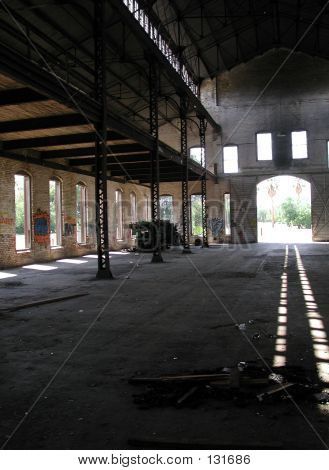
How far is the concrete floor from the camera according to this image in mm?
3230

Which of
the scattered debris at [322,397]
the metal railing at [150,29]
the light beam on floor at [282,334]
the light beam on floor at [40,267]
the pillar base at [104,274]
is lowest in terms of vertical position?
the light beam on floor at [282,334]

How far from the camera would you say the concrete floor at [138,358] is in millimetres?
3230

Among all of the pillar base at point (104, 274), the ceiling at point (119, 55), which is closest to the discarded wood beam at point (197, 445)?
the ceiling at point (119, 55)

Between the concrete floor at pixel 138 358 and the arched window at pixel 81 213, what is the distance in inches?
465

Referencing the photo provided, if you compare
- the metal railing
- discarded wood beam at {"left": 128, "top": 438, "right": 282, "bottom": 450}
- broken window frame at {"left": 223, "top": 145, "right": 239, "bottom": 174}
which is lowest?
discarded wood beam at {"left": 128, "top": 438, "right": 282, "bottom": 450}

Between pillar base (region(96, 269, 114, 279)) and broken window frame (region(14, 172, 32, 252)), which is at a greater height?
broken window frame (region(14, 172, 32, 252))

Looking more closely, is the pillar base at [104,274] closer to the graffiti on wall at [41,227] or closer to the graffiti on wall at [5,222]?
the graffiti on wall at [5,222]

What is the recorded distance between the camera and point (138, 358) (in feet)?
17.0

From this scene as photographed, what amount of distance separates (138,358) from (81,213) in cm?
1865

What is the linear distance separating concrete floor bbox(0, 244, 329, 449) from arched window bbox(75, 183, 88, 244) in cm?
1182

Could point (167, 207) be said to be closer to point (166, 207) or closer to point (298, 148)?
point (166, 207)

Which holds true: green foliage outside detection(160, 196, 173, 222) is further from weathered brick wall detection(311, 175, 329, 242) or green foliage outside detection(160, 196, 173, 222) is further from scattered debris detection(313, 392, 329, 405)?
scattered debris detection(313, 392, 329, 405)

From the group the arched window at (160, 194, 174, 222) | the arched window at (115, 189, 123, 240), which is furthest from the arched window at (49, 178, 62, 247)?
the arched window at (160, 194, 174, 222)

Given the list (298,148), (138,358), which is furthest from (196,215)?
(138,358)
